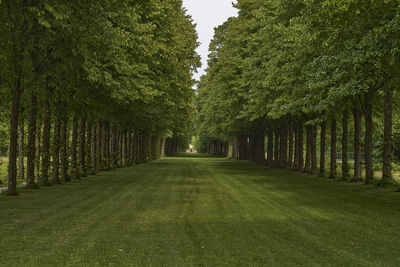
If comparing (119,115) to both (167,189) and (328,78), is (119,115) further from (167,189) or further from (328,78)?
(328,78)

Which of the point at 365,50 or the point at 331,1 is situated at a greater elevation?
the point at 331,1

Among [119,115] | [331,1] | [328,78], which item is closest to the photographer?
[331,1]

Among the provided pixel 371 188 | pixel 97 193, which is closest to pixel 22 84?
pixel 97 193

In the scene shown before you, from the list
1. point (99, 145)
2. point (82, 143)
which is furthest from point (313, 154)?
point (82, 143)

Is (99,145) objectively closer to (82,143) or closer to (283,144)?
(82,143)

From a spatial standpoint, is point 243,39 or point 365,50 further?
point 243,39

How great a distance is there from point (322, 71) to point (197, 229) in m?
10.4

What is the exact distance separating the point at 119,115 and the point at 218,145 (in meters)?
71.2

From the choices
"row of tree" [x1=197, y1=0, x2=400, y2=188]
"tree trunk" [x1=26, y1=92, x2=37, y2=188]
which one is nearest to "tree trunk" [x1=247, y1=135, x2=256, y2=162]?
"row of tree" [x1=197, y1=0, x2=400, y2=188]

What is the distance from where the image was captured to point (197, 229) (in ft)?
38.3

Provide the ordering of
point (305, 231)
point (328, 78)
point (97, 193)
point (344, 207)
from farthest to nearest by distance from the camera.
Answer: point (97, 193) → point (328, 78) → point (344, 207) → point (305, 231)

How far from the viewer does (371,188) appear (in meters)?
24.0

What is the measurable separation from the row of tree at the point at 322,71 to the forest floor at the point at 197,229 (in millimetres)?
5114

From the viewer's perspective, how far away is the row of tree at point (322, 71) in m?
16.9
